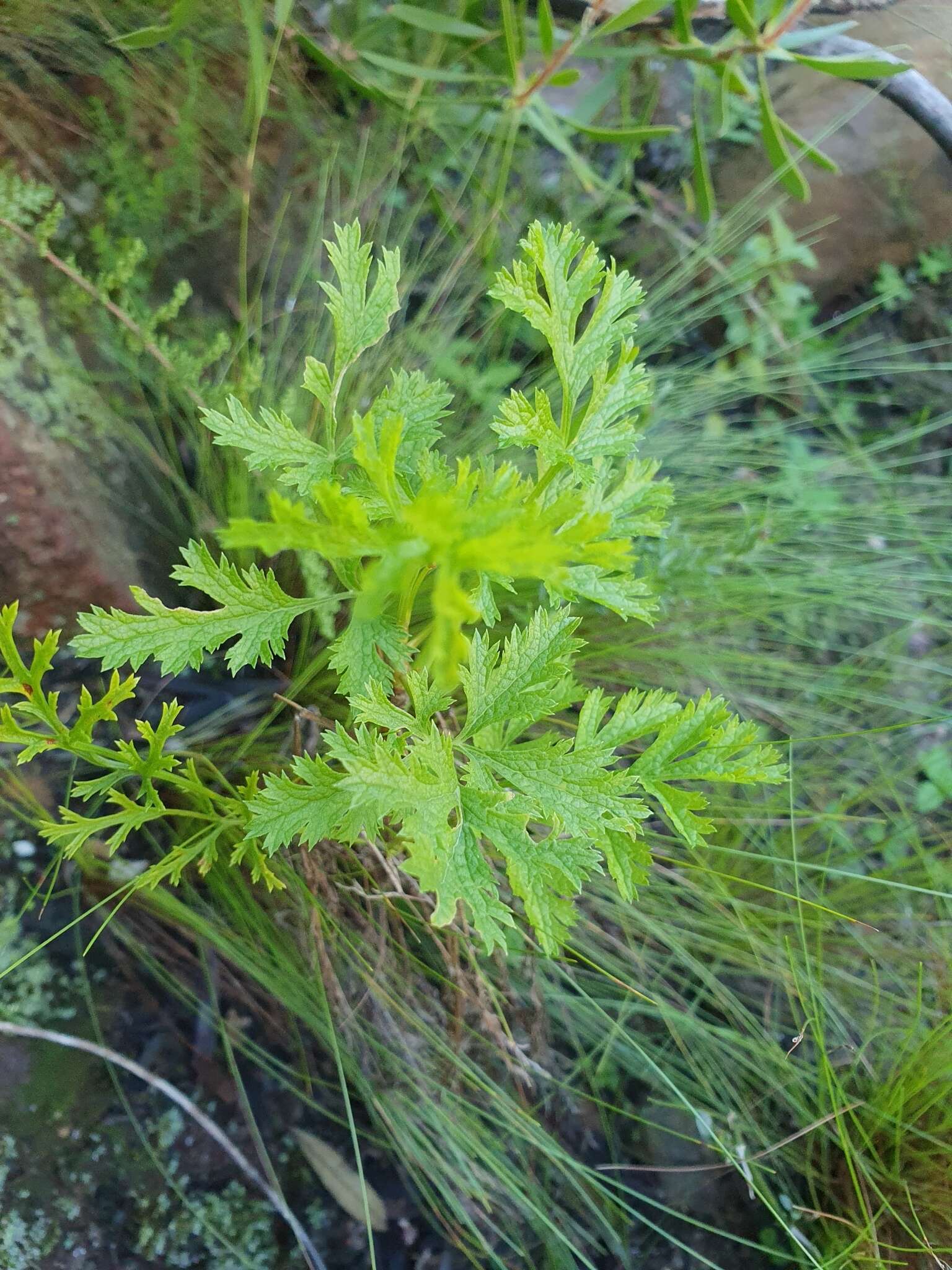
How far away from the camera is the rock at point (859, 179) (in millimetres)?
1714

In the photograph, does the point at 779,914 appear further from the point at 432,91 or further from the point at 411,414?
the point at 432,91

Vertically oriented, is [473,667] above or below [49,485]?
below

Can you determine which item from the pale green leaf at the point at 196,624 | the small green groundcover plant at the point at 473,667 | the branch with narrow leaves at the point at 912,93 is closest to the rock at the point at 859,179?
the branch with narrow leaves at the point at 912,93

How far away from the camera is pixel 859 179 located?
1771mm

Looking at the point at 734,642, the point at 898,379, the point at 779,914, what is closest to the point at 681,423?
the point at 734,642

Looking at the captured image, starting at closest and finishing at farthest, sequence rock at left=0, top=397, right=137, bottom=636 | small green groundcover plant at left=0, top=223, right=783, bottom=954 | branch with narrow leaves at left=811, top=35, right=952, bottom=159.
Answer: small green groundcover plant at left=0, top=223, right=783, bottom=954, rock at left=0, top=397, right=137, bottom=636, branch with narrow leaves at left=811, top=35, right=952, bottom=159

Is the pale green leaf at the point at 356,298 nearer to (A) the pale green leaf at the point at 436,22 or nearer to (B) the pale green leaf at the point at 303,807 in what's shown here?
(B) the pale green leaf at the point at 303,807

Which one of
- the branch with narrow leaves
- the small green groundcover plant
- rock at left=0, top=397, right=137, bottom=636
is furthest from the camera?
the branch with narrow leaves

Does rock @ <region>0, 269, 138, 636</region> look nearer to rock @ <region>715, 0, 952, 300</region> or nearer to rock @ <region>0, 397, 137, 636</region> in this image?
rock @ <region>0, 397, 137, 636</region>

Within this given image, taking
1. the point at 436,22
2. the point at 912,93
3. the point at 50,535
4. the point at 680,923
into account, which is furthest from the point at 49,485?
the point at 912,93

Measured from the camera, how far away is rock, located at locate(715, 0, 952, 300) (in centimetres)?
171

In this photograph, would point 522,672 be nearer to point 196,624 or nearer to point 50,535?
point 196,624

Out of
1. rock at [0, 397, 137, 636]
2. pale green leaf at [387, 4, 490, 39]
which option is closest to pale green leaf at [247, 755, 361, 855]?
rock at [0, 397, 137, 636]

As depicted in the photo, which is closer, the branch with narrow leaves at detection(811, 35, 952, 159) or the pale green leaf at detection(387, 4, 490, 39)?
the pale green leaf at detection(387, 4, 490, 39)
